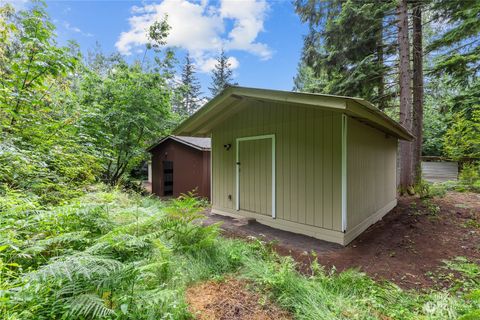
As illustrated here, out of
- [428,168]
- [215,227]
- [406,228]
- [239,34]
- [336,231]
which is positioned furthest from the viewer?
[239,34]

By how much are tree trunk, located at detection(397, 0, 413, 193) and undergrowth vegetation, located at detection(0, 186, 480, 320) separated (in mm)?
4373

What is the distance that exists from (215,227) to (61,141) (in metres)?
2.47

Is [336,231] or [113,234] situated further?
[336,231]

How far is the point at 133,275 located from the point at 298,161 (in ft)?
11.5

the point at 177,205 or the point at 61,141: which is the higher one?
the point at 61,141

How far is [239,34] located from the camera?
41.6ft

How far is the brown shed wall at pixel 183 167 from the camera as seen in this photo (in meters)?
8.47

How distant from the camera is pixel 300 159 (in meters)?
4.42

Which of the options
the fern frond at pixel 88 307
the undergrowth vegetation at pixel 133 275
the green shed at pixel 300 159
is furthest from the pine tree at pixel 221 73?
the fern frond at pixel 88 307

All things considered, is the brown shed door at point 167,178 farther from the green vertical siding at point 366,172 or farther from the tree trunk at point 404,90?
the tree trunk at point 404,90

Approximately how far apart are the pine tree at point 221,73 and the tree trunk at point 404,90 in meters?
22.4

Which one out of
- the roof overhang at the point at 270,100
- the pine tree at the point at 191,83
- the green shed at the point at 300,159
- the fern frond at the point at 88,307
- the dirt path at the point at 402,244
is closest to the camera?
the fern frond at the point at 88,307

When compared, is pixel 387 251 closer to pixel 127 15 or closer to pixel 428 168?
pixel 127 15

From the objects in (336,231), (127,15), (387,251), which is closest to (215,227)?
(336,231)
